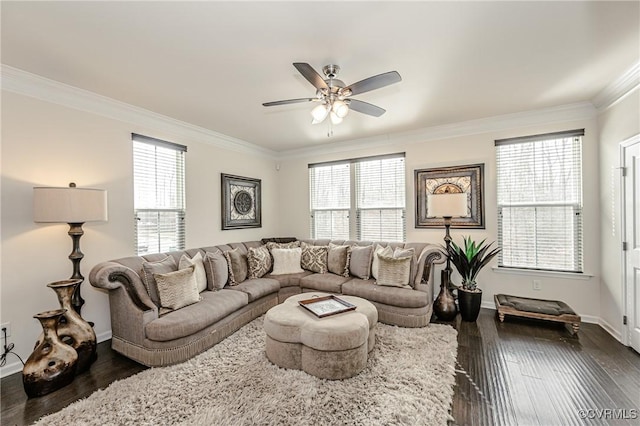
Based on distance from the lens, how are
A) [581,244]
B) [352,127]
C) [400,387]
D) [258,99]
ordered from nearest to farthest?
[400,387], [258,99], [581,244], [352,127]

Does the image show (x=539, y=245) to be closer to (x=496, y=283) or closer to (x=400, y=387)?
(x=496, y=283)

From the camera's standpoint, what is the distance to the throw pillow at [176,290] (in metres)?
2.79

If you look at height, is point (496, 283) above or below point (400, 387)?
above

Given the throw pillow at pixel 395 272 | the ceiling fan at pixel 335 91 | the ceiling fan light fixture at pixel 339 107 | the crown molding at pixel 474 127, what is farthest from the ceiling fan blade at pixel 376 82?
the crown molding at pixel 474 127

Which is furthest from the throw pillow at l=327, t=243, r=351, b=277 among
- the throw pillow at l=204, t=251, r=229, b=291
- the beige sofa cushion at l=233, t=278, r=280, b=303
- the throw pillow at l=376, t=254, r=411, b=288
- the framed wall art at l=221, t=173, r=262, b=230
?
the framed wall art at l=221, t=173, r=262, b=230

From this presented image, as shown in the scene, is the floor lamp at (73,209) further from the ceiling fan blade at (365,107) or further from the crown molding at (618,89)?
the crown molding at (618,89)

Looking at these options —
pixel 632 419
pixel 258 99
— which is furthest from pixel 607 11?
pixel 258 99

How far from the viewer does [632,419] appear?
1.84 m

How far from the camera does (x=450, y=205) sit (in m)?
Result: 3.56

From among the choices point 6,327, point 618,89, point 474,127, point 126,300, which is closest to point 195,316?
point 126,300

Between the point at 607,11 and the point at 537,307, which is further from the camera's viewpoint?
the point at 537,307

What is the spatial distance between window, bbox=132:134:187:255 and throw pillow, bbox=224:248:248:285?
739 mm

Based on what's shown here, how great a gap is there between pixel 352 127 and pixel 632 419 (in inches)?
156

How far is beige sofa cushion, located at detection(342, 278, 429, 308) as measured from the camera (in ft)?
10.7
